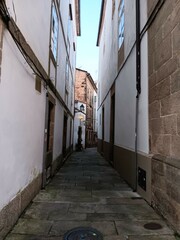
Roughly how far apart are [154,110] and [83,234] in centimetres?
257

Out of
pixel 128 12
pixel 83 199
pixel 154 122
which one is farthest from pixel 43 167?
pixel 128 12

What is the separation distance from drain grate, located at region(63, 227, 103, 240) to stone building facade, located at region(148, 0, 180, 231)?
1124 mm

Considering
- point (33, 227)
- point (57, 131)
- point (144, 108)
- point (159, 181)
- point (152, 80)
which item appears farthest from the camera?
point (57, 131)

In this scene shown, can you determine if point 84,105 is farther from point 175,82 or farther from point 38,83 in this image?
point 175,82

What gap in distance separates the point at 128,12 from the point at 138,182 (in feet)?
16.6

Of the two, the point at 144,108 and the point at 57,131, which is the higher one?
the point at 144,108

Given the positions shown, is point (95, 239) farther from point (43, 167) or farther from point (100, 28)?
point (100, 28)

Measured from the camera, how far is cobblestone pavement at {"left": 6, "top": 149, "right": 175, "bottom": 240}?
3.04 m

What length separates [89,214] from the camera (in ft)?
12.5

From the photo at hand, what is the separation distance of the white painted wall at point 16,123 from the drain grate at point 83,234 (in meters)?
0.96

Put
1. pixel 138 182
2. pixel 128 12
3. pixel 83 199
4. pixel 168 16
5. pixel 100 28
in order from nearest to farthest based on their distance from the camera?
pixel 168 16 → pixel 83 199 → pixel 138 182 → pixel 128 12 → pixel 100 28

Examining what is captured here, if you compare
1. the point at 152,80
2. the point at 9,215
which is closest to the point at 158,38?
the point at 152,80

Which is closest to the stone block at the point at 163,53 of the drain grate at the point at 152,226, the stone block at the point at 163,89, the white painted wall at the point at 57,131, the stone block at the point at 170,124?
the stone block at the point at 163,89

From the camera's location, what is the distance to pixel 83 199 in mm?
4703
